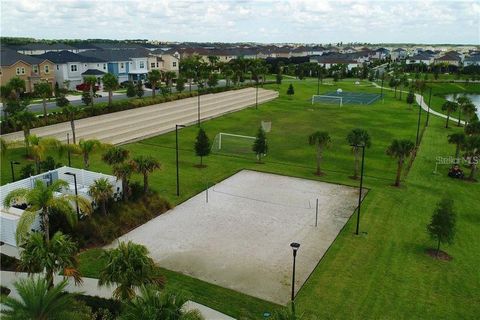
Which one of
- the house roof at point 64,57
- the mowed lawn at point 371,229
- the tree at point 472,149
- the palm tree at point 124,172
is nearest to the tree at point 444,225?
the mowed lawn at point 371,229

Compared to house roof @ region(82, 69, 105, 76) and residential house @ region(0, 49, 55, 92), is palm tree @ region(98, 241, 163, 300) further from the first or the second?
house roof @ region(82, 69, 105, 76)

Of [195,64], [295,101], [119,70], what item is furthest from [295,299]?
[195,64]

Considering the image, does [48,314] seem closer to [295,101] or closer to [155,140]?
Answer: [155,140]

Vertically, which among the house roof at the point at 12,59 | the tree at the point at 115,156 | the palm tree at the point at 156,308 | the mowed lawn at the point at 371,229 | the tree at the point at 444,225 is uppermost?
the house roof at the point at 12,59

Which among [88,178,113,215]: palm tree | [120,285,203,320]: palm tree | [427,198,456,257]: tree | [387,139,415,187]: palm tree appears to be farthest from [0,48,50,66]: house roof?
[427,198,456,257]: tree

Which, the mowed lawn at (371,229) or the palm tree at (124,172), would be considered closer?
the mowed lawn at (371,229)

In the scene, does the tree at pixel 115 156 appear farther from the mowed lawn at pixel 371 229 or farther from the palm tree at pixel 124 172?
the mowed lawn at pixel 371 229
